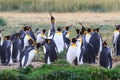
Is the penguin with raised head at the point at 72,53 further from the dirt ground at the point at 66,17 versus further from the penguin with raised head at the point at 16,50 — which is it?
the dirt ground at the point at 66,17

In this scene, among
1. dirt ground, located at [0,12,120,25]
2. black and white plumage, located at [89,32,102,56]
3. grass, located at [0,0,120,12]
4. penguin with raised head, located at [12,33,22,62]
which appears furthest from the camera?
grass, located at [0,0,120,12]

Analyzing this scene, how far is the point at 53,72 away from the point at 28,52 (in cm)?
284

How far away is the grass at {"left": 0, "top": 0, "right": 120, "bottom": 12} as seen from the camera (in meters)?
33.1

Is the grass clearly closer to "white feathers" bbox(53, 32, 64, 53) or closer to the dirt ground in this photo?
the dirt ground

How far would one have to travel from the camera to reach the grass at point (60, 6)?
33125 millimetres

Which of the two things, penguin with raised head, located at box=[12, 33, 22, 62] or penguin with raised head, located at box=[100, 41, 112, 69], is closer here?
penguin with raised head, located at box=[100, 41, 112, 69]

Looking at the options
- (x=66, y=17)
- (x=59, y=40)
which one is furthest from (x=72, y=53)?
(x=66, y=17)

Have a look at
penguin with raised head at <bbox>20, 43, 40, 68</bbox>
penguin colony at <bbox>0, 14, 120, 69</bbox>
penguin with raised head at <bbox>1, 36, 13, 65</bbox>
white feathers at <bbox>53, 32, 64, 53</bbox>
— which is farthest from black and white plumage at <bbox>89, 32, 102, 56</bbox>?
penguin with raised head at <bbox>1, 36, 13, 65</bbox>

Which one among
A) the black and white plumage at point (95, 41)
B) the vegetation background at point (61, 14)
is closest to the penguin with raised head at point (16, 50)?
the vegetation background at point (61, 14)

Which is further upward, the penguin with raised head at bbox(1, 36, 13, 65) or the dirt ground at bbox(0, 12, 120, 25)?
the penguin with raised head at bbox(1, 36, 13, 65)

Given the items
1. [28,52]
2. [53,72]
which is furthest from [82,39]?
[53,72]

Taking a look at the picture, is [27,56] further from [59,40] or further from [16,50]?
[59,40]

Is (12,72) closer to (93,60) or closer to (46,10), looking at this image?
(93,60)

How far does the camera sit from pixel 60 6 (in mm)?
33375
